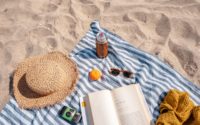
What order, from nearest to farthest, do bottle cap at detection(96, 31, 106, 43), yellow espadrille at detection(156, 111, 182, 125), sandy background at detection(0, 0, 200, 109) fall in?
yellow espadrille at detection(156, 111, 182, 125), bottle cap at detection(96, 31, 106, 43), sandy background at detection(0, 0, 200, 109)

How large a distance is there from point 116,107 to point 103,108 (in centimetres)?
9

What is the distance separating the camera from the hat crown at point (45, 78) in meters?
1.95

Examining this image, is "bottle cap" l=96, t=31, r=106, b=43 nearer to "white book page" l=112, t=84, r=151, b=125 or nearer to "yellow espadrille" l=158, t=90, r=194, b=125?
"white book page" l=112, t=84, r=151, b=125

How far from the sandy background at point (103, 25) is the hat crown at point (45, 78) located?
37cm

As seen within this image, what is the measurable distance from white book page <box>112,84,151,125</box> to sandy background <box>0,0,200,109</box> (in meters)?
0.52

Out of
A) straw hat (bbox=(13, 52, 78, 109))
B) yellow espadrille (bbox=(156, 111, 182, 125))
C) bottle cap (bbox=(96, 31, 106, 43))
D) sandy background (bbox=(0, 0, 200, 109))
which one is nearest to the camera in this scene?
yellow espadrille (bbox=(156, 111, 182, 125))

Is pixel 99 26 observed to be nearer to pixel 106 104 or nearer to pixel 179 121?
pixel 106 104

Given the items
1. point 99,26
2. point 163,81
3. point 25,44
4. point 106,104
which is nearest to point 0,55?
point 25,44

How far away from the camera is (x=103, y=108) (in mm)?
1926

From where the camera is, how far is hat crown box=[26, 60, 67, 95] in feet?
6.40

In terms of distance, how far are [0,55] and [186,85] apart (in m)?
1.60

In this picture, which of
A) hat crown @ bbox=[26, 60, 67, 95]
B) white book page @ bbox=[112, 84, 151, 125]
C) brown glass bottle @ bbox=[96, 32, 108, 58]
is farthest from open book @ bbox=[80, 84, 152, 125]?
brown glass bottle @ bbox=[96, 32, 108, 58]

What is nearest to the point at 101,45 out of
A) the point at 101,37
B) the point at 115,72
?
the point at 101,37

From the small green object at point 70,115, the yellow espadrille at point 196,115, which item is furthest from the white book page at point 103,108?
the yellow espadrille at point 196,115
